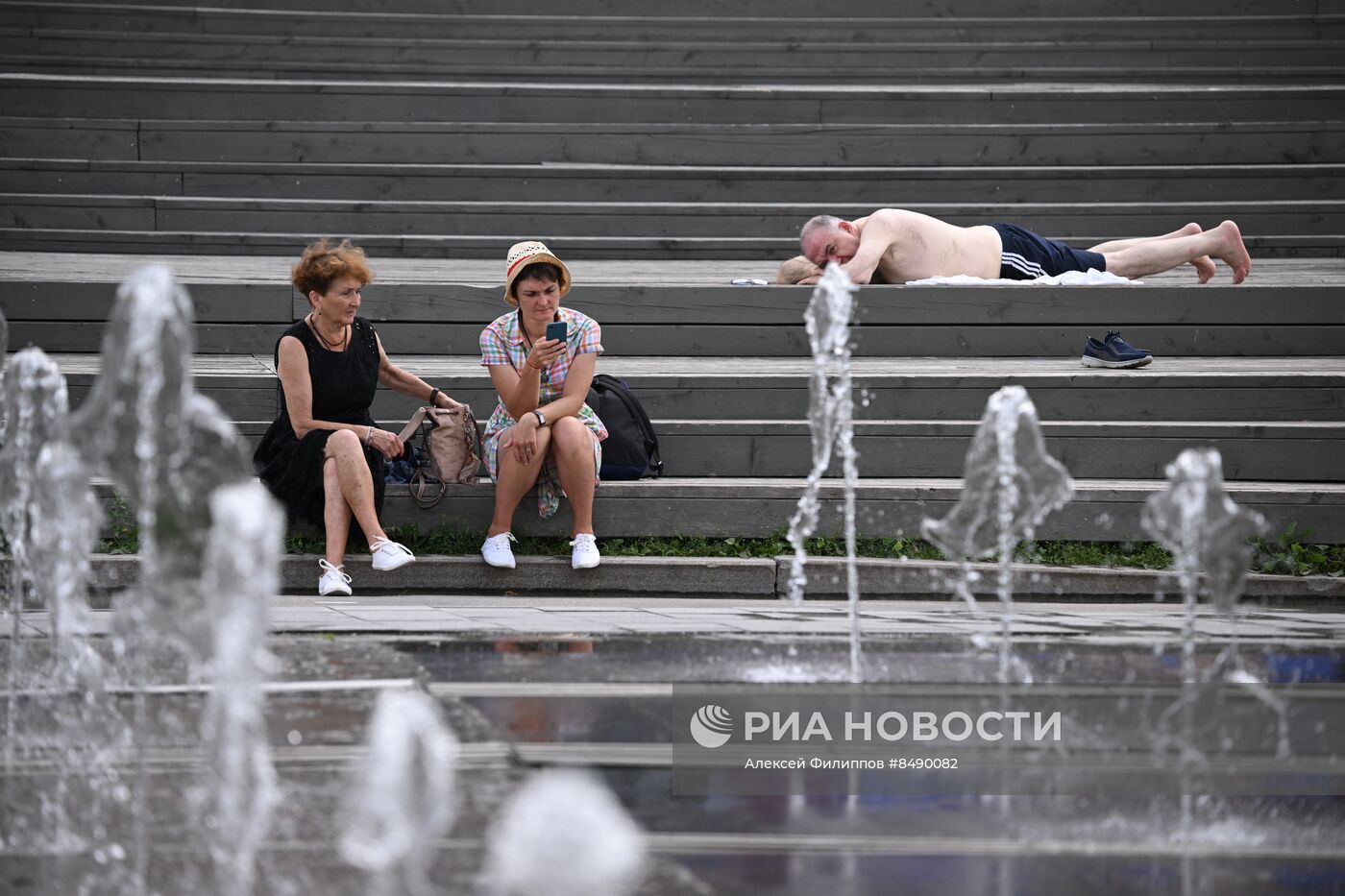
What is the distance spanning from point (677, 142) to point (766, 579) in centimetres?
541

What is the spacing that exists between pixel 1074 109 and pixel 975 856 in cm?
907

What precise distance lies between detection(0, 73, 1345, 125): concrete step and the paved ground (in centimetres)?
594

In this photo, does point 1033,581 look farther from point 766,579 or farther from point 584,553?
point 584,553

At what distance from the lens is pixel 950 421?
6871 mm

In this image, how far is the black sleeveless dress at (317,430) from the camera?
6012mm

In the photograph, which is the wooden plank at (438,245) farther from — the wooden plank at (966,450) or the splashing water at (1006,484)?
the splashing water at (1006,484)

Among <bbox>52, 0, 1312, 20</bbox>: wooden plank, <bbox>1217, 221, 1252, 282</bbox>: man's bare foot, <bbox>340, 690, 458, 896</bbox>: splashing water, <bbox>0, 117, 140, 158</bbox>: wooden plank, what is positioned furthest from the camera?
<bbox>52, 0, 1312, 20</bbox>: wooden plank

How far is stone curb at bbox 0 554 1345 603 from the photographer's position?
19.9 feet

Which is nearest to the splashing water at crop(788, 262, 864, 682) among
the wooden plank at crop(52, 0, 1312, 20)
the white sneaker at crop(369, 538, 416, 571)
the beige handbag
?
the beige handbag

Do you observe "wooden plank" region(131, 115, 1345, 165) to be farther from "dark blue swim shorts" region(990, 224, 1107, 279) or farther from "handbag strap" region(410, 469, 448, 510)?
"handbag strap" region(410, 469, 448, 510)

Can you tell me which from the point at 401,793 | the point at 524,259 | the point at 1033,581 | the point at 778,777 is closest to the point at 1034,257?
the point at 1033,581

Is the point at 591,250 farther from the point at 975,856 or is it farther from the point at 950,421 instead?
the point at 975,856

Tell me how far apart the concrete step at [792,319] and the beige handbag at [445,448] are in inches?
54.5

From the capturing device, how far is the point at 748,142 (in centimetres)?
1087
